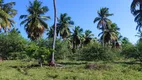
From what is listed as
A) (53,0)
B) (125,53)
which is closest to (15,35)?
(53,0)

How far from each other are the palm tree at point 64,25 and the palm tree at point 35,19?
29.0ft

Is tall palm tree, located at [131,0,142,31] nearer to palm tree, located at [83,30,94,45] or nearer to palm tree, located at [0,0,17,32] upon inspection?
palm tree, located at [0,0,17,32]

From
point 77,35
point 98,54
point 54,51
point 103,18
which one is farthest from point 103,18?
point 54,51

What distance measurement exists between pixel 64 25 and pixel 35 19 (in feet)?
34.0

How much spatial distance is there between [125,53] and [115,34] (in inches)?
828

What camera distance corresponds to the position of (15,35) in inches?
1577

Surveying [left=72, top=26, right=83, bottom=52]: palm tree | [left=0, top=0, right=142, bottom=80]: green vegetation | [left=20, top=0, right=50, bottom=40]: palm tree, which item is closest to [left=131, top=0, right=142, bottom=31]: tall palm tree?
[left=0, top=0, right=142, bottom=80]: green vegetation

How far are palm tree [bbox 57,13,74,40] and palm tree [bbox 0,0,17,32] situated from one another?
1419 centimetres

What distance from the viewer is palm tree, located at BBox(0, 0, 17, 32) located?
33.3 m

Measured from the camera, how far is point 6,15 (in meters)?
33.4

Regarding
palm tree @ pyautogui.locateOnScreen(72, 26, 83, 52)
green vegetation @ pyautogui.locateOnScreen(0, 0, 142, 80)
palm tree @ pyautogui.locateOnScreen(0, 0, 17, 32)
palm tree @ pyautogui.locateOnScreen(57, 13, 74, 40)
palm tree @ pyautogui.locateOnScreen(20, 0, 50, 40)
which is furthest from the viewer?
palm tree @ pyautogui.locateOnScreen(72, 26, 83, 52)

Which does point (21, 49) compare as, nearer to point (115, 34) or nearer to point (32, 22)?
point (32, 22)

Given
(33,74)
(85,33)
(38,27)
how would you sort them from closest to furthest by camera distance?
1. (33,74)
2. (38,27)
3. (85,33)

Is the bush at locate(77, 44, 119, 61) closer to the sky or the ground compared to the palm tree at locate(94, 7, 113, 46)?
closer to the ground
